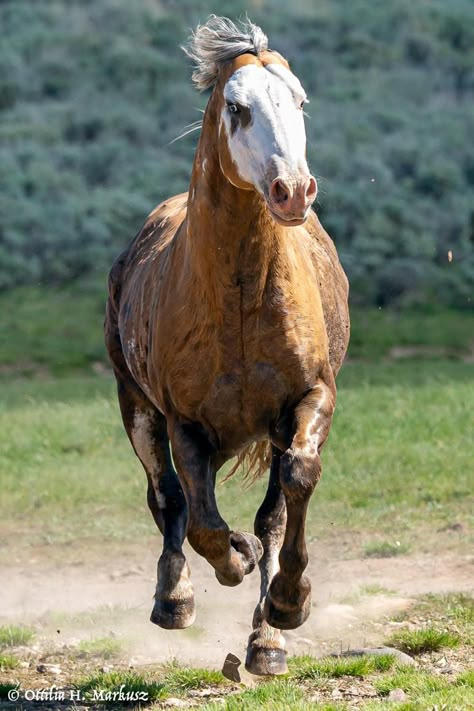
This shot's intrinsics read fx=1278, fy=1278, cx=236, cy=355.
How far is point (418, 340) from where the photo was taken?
1786cm

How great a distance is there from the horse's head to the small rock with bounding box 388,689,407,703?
7.30ft

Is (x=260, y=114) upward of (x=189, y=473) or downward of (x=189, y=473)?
upward

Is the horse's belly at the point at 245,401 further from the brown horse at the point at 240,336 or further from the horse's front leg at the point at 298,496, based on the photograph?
the horse's front leg at the point at 298,496

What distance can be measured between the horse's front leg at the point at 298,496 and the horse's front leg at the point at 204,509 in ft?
0.78

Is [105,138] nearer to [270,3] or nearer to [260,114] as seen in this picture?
[270,3]

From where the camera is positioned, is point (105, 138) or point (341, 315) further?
point (105, 138)

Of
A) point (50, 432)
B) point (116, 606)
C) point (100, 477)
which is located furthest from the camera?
point (50, 432)

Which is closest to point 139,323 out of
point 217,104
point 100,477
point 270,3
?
point 217,104

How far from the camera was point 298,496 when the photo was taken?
532 centimetres

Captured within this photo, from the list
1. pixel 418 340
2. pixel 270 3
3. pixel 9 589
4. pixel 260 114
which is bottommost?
pixel 9 589

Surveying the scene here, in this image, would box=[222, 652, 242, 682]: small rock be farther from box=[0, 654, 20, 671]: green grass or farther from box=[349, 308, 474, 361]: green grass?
box=[349, 308, 474, 361]: green grass

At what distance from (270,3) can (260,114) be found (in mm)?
32589

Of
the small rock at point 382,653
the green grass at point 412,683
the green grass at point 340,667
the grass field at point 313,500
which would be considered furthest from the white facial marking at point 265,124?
the small rock at point 382,653

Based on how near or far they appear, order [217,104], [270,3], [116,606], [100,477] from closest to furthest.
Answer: [217,104] < [116,606] < [100,477] < [270,3]
